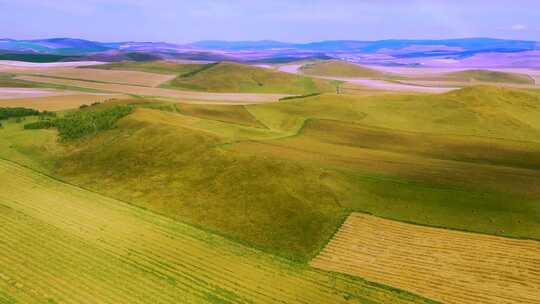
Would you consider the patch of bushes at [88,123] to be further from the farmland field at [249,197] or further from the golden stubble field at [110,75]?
the golden stubble field at [110,75]

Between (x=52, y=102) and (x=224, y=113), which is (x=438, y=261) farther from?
(x=52, y=102)

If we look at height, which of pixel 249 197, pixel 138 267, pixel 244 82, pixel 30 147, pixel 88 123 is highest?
pixel 88 123

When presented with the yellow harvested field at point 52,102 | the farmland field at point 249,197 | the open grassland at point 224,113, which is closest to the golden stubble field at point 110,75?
the yellow harvested field at point 52,102

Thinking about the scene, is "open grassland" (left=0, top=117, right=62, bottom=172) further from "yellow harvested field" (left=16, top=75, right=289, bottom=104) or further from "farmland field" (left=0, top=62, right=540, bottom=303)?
"yellow harvested field" (left=16, top=75, right=289, bottom=104)

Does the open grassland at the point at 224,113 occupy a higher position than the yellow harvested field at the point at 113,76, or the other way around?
the yellow harvested field at the point at 113,76

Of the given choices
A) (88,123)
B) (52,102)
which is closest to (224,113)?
(88,123)
